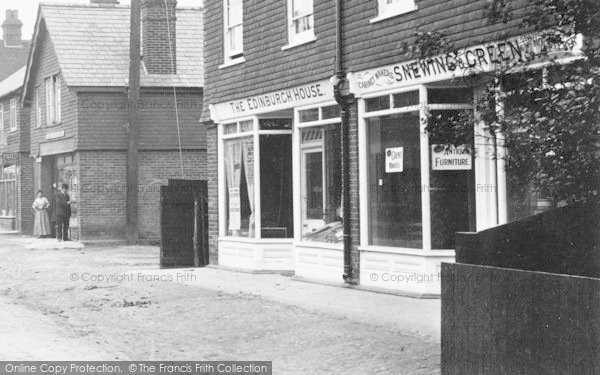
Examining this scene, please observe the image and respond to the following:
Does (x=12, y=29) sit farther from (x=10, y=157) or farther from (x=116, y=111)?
(x=116, y=111)

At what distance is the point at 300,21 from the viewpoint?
16.1 metres

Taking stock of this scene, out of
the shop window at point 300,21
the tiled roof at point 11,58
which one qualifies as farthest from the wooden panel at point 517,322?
the tiled roof at point 11,58

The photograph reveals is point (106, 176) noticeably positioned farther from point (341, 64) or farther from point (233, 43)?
point (341, 64)

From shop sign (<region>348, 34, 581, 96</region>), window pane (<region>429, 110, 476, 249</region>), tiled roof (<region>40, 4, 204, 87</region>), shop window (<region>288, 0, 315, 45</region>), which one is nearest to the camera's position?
shop sign (<region>348, 34, 581, 96</region>)

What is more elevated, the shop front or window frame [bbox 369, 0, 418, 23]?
window frame [bbox 369, 0, 418, 23]

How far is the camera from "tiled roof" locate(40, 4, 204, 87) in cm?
2984

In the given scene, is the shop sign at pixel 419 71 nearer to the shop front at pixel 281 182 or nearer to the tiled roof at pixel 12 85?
the shop front at pixel 281 182

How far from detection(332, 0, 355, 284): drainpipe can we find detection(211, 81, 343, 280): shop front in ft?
1.37

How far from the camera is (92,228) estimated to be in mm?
29375

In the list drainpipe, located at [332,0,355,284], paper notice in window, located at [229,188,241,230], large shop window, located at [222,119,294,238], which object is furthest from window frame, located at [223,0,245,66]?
drainpipe, located at [332,0,355,284]

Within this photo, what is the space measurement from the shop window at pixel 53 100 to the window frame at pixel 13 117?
215 inches

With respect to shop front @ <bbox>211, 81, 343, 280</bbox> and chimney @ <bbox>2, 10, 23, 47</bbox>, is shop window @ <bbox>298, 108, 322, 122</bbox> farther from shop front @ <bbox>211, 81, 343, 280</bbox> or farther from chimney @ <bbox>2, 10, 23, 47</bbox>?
chimney @ <bbox>2, 10, 23, 47</bbox>

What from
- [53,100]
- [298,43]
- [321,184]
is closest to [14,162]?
[53,100]

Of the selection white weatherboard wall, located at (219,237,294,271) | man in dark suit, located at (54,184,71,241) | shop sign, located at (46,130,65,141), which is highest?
shop sign, located at (46,130,65,141)
